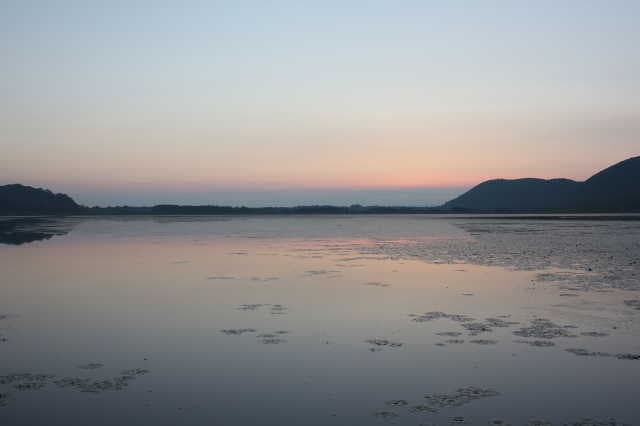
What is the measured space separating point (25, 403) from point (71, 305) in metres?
8.83

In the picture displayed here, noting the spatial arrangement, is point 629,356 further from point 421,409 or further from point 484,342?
point 421,409

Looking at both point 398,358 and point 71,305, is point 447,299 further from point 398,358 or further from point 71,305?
point 71,305

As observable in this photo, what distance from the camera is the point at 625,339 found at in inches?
462

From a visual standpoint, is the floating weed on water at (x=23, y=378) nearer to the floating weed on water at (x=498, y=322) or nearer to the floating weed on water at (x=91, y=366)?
the floating weed on water at (x=91, y=366)

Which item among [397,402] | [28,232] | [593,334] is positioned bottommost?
[397,402]

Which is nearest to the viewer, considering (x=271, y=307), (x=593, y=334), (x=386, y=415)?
(x=386, y=415)

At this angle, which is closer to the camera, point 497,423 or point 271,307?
point 497,423

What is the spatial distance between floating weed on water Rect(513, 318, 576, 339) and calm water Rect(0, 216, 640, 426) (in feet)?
0.30

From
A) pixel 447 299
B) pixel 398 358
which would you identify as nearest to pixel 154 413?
pixel 398 358

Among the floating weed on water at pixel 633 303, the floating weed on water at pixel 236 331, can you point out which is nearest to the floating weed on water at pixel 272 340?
the floating weed on water at pixel 236 331

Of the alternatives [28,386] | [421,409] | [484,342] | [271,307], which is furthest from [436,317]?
[28,386]

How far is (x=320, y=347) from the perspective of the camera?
37.5ft

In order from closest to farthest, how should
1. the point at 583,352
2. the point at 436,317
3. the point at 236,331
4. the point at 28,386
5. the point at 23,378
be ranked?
1. the point at 28,386
2. the point at 23,378
3. the point at 583,352
4. the point at 236,331
5. the point at 436,317

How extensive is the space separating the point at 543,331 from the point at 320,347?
17.6 feet
